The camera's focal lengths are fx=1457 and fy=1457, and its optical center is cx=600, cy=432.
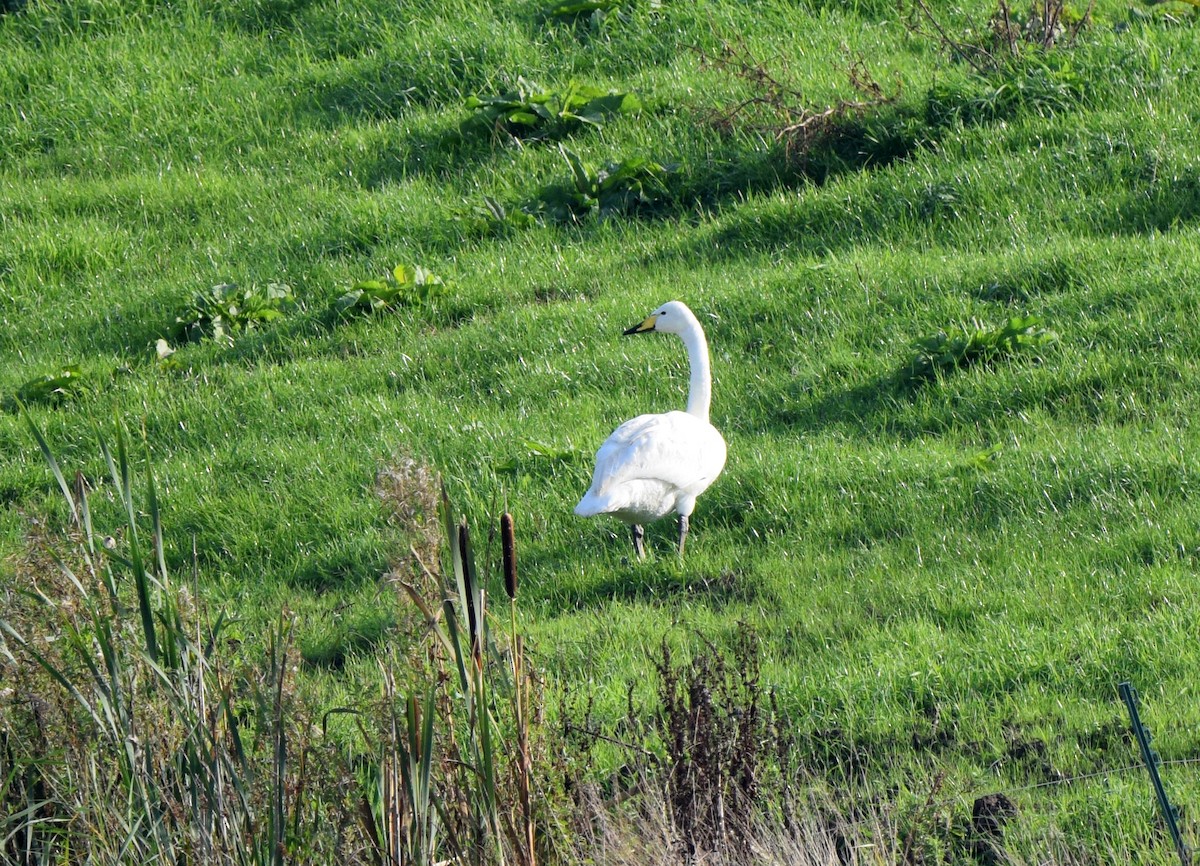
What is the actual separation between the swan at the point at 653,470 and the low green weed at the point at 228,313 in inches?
173

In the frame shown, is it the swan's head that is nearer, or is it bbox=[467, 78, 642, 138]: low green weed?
the swan's head

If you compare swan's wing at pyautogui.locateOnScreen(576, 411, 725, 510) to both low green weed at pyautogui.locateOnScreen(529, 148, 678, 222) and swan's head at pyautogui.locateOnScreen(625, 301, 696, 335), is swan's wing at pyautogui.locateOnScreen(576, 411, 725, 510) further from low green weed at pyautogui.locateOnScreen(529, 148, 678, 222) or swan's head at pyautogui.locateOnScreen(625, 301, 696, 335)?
low green weed at pyautogui.locateOnScreen(529, 148, 678, 222)

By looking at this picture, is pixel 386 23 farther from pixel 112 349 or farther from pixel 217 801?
pixel 217 801

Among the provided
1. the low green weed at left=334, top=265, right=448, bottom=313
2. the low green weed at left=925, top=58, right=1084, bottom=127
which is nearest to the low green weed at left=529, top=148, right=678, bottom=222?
the low green weed at left=334, top=265, right=448, bottom=313

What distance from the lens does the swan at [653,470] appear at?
7.38m

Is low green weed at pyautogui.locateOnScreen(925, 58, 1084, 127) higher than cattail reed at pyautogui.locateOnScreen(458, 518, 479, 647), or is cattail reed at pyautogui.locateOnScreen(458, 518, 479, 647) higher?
cattail reed at pyautogui.locateOnScreen(458, 518, 479, 647)

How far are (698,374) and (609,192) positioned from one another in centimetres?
374

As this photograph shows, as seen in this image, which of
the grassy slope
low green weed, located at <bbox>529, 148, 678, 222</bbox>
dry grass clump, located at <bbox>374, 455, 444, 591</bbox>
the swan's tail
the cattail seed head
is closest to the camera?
→ the cattail seed head

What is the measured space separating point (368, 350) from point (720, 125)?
3.63m

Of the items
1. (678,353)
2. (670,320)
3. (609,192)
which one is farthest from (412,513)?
(609,192)

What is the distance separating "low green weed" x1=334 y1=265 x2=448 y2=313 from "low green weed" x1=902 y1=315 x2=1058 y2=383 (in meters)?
4.01

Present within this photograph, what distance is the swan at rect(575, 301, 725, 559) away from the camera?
7379 millimetres

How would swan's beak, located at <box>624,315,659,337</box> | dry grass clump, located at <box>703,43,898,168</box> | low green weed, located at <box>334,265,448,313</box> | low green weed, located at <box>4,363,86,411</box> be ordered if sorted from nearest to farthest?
swan's beak, located at <box>624,315,659,337</box> < low green weed, located at <box>4,363,86,411</box> < low green weed, located at <box>334,265,448,313</box> < dry grass clump, located at <box>703,43,898,168</box>

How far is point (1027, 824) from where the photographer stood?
464 centimetres
